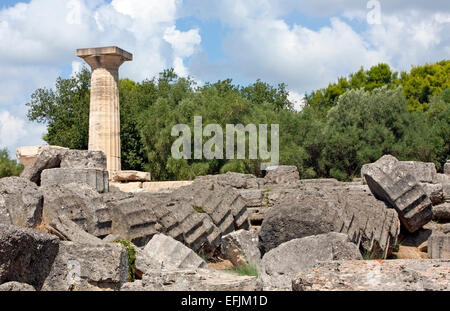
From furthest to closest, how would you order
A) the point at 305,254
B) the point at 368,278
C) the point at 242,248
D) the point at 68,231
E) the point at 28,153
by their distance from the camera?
the point at 28,153
the point at 242,248
the point at 68,231
the point at 305,254
the point at 368,278

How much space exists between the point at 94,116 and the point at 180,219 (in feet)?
33.7

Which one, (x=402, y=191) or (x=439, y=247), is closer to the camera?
(x=439, y=247)

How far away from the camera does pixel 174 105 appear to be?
3250 cm

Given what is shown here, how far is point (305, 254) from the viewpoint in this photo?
8281mm

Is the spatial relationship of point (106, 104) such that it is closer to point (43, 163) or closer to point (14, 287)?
point (43, 163)

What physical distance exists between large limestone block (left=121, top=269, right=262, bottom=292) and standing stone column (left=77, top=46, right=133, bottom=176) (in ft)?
46.6

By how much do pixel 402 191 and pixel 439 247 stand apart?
1.40 m

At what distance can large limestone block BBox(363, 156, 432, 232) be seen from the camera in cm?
1220

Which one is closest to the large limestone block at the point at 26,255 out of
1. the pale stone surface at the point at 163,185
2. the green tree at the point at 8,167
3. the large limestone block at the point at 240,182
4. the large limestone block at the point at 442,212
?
the large limestone block at the point at 442,212

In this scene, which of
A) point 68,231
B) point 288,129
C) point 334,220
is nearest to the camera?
point 68,231

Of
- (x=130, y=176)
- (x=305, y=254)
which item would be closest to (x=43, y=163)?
(x=130, y=176)

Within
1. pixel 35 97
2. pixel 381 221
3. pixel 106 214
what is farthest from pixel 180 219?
pixel 35 97

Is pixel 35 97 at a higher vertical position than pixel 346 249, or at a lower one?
higher
